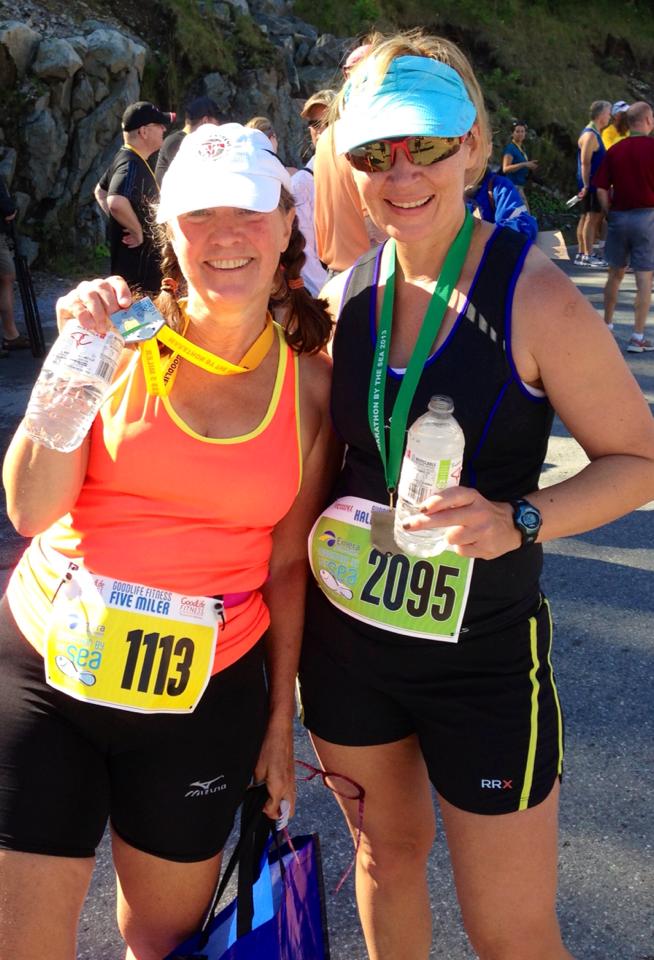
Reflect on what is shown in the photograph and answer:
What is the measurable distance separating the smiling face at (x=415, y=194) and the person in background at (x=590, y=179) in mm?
13287

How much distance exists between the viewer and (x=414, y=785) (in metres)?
2.22

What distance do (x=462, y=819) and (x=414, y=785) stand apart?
24 cm

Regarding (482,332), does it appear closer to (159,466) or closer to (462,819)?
(159,466)

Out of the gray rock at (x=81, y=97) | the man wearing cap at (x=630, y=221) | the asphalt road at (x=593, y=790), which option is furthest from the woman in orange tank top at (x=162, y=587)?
the gray rock at (x=81, y=97)

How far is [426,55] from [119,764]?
63.4 inches

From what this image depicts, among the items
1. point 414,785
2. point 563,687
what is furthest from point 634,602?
point 414,785

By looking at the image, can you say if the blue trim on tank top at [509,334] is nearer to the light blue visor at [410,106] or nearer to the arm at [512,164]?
the light blue visor at [410,106]

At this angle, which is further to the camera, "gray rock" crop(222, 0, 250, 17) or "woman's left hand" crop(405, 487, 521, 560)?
"gray rock" crop(222, 0, 250, 17)

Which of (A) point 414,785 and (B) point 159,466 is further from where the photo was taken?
(A) point 414,785

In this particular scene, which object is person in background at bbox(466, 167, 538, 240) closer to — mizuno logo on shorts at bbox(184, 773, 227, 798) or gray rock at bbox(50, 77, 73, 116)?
mizuno logo on shorts at bbox(184, 773, 227, 798)

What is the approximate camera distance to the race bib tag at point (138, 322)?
1844 mm

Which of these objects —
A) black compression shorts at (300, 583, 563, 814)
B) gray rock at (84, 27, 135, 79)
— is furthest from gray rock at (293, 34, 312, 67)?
black compression shorts at (300, 583, 563, 814)

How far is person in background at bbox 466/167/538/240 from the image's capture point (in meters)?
4.74

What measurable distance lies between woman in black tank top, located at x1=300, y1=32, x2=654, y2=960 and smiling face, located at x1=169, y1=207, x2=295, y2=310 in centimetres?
24
